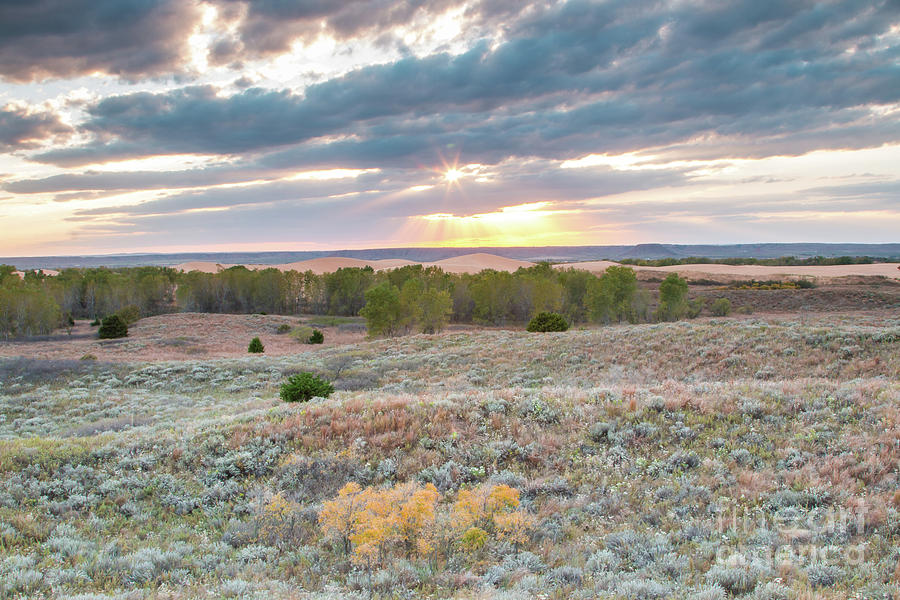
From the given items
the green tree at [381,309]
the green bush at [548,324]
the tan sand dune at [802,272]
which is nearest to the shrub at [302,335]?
the green tree at [381,309]

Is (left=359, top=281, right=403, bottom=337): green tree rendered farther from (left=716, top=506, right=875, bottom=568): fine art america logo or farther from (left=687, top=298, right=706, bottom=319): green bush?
(left=716, top=506, right=875, bottom=568): fine art america logo

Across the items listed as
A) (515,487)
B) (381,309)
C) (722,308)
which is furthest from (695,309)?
(515,487)

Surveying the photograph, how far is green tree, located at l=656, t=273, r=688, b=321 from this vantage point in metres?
63.4

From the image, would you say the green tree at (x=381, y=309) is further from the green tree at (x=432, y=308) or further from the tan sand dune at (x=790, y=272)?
the tan sand dune at (x=790, y=272)

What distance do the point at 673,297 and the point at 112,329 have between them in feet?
227

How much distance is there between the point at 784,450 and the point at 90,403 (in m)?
24.9

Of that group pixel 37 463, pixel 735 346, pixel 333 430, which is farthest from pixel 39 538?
pixel 735 346

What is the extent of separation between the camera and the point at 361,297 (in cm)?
9331

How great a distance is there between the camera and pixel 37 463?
9.64m

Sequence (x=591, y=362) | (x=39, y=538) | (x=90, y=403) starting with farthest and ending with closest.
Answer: (x=591, y=362) < (x=90, y=403) < (x=39, y=538)

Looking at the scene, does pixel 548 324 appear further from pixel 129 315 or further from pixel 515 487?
pixel 129 315

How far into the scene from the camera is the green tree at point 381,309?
51906mm

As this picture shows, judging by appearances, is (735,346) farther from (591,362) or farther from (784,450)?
(784,450)

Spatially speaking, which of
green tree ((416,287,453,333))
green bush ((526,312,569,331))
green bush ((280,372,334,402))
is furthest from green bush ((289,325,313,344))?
green bush ((280,372,334,402))
